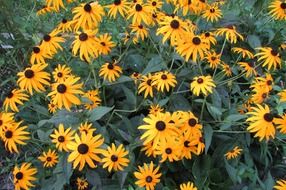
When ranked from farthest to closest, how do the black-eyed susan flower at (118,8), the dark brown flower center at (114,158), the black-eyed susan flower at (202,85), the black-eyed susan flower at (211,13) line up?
the black-eyed susan flower at (211,13)
the black-eyed susan flower at (118,8)
the black-eyed susan flower at (202,85)
the dark brown flower center at (114,158)

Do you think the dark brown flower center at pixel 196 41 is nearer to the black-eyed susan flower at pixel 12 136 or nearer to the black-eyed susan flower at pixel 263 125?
the black-eyed susan flower at pixel 263 125

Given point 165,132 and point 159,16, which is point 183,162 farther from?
point 159,16

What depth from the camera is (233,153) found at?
2166mm

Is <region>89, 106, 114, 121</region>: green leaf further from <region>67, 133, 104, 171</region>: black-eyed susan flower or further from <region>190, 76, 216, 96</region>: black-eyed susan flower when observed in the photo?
<region>190, 76, 216, 96</region>: black-eyed susan flower

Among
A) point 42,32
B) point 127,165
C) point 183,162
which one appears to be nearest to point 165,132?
point 127,165

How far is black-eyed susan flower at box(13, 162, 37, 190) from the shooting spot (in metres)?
2.01

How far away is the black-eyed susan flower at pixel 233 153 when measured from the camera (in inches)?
85.2

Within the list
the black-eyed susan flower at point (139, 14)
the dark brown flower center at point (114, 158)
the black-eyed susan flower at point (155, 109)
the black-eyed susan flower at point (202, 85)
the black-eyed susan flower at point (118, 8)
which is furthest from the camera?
the black-eyed susan flower at point (118, 8)

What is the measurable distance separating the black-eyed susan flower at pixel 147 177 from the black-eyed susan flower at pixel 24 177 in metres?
0.49

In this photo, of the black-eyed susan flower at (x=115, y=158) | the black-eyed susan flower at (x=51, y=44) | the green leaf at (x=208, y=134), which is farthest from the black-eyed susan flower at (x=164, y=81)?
the black-eyed susan flower at (x=51, y=44)

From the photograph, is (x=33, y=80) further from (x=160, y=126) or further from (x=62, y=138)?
(x=160, y=126)

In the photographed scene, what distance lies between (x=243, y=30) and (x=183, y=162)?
1.25m

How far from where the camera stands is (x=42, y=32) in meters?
2.83

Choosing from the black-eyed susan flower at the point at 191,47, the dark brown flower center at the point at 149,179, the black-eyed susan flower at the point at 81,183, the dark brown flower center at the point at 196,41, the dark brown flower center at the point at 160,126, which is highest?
the dark brown flower center at the point at 196,41
